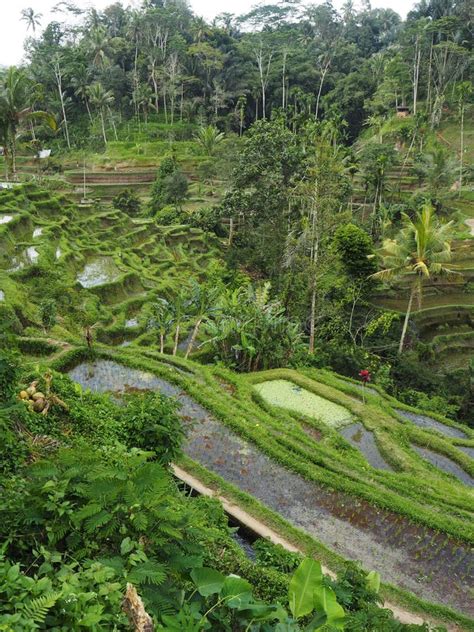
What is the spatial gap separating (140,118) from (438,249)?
4096 centimetres

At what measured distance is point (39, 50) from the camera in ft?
174

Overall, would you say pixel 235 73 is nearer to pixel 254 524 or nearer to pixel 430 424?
pixel 430 424

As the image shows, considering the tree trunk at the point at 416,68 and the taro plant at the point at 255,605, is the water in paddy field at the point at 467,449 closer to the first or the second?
the taro plant at the point at 255,605

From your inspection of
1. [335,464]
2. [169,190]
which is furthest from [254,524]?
[169,190]

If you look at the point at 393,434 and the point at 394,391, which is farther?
the point at 394,391

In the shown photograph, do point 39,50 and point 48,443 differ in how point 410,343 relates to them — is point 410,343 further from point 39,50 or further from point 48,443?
point 39,50

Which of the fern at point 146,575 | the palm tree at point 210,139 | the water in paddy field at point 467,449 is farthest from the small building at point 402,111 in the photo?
the fern at point 146,575

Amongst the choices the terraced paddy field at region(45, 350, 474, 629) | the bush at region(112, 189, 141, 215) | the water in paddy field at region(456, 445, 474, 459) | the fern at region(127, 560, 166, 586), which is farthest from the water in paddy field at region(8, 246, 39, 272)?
the bush at region(112, 189, 141, 215)

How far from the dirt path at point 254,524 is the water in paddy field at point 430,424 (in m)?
7.01

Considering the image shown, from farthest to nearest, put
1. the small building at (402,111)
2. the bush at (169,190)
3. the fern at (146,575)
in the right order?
the small building at (402,111), the bush at (169,190), the fern at (146,575)

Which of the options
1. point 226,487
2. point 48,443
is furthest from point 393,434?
point 48,443

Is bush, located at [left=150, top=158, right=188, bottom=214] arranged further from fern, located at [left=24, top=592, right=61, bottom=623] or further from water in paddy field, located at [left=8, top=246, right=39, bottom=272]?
fern, located at [left=24, top=592, right=61, bottom=623]

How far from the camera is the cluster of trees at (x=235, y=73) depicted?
45.5 meters

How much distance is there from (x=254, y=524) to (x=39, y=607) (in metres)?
4.41
